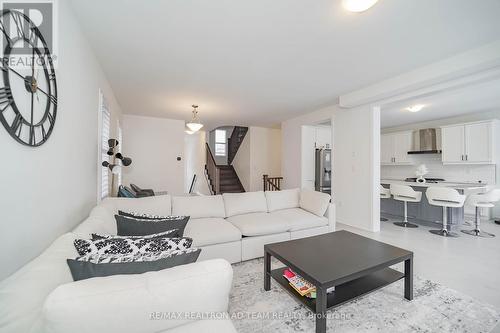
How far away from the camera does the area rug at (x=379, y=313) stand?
1582 millimetres

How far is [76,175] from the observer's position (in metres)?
1.92

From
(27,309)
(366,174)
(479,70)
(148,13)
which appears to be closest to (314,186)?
(366,174)

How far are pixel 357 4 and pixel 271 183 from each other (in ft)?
18.2

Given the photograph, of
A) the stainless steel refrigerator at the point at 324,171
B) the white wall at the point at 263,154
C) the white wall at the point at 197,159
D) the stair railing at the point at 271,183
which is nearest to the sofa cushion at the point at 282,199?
the stainless steel refrigerator at the point at 324,171

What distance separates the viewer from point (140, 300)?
2.47ft

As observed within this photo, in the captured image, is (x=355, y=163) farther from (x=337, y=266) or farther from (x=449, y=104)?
(x=337, y=266)

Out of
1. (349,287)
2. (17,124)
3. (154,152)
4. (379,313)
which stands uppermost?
(154,152)

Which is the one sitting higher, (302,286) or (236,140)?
(236,140)

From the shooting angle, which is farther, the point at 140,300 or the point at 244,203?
the point at 244,203

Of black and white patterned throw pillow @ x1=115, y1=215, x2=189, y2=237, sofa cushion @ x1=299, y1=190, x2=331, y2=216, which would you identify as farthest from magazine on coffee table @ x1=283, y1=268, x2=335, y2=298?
sofa cushion @ x1=299, y1=190, x2=331, y2=216

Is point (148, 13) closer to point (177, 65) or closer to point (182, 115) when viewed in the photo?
point (177, 65)

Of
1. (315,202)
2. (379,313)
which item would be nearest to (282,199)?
(315,202)

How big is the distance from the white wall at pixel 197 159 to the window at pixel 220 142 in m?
1.74

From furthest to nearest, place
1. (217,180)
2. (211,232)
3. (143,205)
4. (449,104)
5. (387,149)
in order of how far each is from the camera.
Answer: (217,180)
(387,149)
(449,104)
(143,205)
(211,232)
